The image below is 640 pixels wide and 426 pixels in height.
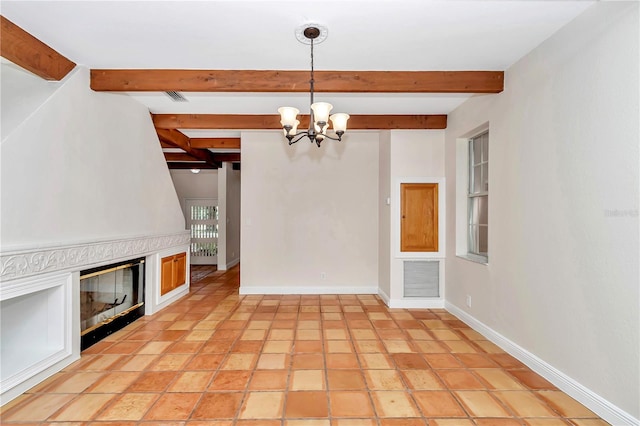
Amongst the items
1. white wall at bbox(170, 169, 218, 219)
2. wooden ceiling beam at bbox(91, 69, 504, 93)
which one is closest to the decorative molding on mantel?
wooden ceiling beam at bbox(91, 69, 504, 93)

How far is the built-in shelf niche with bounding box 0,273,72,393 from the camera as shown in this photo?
254 centimetres

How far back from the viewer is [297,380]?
8.39 feet

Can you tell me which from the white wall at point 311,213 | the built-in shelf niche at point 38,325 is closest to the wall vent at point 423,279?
the white wall at point 311,213

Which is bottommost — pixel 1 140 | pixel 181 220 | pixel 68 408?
pixel 68 408

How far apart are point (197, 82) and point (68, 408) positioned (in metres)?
2.77

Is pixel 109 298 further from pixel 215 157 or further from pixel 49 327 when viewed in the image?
pixel 215 157

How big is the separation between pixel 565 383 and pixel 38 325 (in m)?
4.15

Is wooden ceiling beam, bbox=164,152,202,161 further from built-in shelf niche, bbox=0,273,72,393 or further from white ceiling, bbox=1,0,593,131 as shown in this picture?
built-in shelf niche, bbox=0,273,72,393

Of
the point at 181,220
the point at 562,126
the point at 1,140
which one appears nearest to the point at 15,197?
the point at 1,140

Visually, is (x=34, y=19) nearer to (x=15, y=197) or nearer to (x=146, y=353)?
(x=15, y=197)

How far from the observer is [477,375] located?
8.64 ft

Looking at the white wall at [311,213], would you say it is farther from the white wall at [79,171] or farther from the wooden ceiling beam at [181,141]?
the white wall at [79,171]

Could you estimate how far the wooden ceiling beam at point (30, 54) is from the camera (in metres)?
2.32

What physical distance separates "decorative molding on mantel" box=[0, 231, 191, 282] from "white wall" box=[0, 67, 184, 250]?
7 cm
